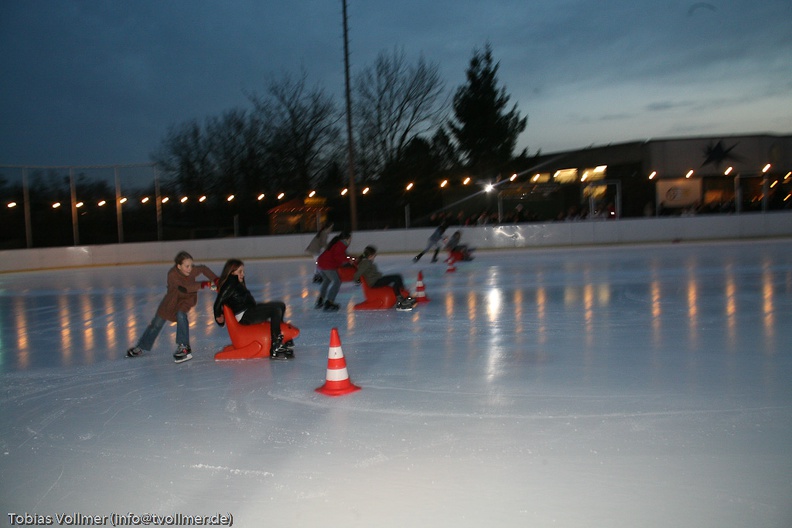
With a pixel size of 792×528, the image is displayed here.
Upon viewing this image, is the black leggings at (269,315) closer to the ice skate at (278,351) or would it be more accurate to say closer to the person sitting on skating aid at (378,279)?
the ice skate at (278,351)

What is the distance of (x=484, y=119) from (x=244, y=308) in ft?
128

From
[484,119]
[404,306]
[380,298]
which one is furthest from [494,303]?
[484,119]

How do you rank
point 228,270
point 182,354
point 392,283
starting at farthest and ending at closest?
point 392,283 → point 182,354 → point 228,270

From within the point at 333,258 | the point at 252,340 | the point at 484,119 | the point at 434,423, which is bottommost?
the point at 434,423

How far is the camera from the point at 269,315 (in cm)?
665

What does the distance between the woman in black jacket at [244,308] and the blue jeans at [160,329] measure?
50 cm

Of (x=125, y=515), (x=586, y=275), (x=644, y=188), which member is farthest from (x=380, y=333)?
(x=644, y=188)

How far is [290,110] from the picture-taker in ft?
146

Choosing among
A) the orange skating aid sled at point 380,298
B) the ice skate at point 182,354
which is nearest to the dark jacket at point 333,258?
the orange skating aid sled at point 380,298

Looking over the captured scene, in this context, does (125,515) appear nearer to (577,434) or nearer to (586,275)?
(577,434)

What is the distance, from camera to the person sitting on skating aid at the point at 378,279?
10.0 metres

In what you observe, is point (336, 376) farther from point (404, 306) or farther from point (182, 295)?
point (404, 306)

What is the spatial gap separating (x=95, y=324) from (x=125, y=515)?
289 inches

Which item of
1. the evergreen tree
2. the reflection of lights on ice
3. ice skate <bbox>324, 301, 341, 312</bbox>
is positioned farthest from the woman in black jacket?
the evergreen tree
